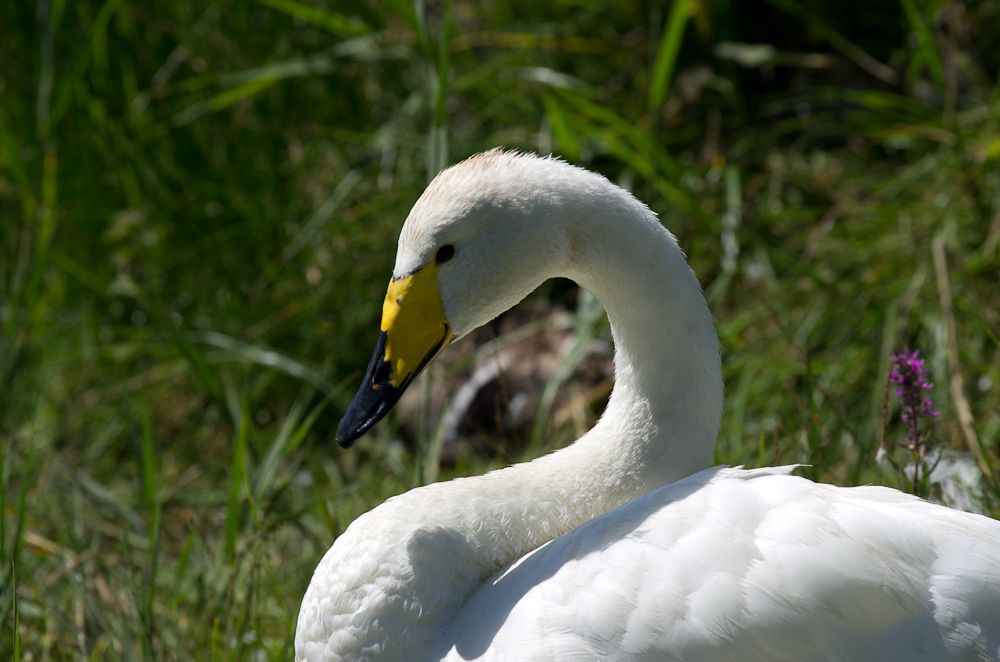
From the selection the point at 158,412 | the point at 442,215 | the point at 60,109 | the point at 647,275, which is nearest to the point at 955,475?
the point at 647,275

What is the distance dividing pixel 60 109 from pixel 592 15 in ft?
5.76

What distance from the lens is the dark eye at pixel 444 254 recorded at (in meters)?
2.06

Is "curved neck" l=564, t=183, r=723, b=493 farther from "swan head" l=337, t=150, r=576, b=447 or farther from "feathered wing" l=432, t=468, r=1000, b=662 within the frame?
"feathered wing" l=432, t=468, r=1000, b=662

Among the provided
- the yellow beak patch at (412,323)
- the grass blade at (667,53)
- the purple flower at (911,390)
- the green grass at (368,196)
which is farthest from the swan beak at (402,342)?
the grass blade at (667,53)

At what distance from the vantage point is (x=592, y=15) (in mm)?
4543

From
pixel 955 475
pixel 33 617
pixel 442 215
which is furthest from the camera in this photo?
pixel 33 617

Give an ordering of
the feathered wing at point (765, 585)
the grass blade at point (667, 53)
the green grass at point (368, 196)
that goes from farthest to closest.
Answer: the grass blade at point (667, 53), the green grass at point (368, 196), the feathered wing at point (765, 585)

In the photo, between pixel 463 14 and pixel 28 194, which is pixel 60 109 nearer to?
pixel 28 194

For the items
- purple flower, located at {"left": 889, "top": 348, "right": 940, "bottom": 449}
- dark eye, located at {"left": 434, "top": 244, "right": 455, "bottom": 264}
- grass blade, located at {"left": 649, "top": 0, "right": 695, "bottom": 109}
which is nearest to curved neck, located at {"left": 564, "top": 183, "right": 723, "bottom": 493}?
dark eye, located at {"left": 434, "top": 244, "right": 455, "bottom": 264}

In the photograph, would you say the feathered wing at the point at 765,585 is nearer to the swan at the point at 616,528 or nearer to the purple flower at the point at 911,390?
the swan at the point at 616,528

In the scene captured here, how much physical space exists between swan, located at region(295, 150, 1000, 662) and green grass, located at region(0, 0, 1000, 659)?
2.91 feet

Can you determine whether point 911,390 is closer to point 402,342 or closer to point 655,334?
point 655,334

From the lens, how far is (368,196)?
428 cm

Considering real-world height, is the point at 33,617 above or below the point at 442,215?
below
